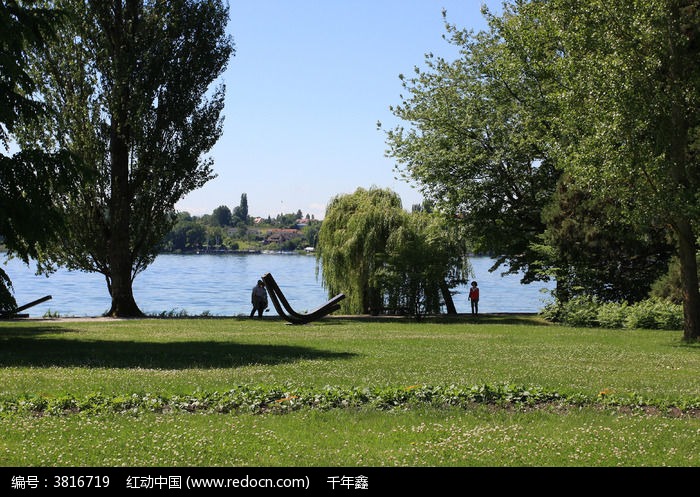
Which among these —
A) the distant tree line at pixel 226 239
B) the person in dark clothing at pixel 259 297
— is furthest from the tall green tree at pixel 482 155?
the distant tree line at pixel 226 239

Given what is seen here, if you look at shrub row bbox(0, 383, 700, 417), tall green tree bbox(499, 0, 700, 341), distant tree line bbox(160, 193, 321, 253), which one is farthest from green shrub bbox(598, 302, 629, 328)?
distant tree line bbox(160, 193, 321, 253)

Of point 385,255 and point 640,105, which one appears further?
point 385,255

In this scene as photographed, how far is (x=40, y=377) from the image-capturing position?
13188 millimetres

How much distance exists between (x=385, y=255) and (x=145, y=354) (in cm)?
1906

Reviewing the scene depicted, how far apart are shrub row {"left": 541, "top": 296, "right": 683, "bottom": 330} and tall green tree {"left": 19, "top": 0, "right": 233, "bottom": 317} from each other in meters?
17.2

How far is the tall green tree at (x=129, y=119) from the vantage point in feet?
107

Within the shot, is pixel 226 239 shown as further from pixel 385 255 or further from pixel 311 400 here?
pixel 311 400

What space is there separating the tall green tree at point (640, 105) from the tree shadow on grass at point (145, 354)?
9.29 meters

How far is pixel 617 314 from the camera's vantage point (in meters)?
29.1

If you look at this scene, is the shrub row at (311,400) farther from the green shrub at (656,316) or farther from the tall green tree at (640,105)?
the green shrub at (656,316)

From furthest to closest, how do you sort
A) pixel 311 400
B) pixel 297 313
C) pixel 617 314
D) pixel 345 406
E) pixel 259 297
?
pixel 259 297 → pixel 297 313 → pixel 617 314 → pixel 311 400 → pixel 345 406

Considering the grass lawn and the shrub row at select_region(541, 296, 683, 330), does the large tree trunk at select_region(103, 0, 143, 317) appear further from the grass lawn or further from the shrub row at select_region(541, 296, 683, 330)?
the shrub row at select_region(541, 296, 683, 330)

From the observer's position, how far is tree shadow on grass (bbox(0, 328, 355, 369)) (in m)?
15.5

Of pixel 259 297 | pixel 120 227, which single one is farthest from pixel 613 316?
pixel 120 227
